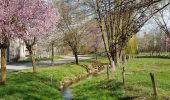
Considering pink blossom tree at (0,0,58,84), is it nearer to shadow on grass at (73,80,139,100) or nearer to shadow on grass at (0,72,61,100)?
shadow on grass at (0,72,61,100)

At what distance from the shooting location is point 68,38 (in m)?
56.3

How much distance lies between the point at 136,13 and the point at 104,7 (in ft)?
3.49

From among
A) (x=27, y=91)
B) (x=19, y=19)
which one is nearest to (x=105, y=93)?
(x=27, y=91)

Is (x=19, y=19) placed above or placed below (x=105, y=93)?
above

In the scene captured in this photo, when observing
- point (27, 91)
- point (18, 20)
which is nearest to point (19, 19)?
point (18, 20)

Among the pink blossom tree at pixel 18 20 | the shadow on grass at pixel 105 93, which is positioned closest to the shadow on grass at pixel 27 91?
the pink blossom tree at pixel 18 20

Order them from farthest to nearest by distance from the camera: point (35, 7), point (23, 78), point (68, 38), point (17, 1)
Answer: point (68, 38)
point (23, 78)
point (35, 7)
point (17, 1)

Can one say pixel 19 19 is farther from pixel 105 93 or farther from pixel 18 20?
pixel 105 93

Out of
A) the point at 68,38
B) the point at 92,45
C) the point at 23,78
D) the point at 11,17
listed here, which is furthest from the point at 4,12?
the point at 92,45

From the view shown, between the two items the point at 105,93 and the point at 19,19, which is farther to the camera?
the point at 19,19

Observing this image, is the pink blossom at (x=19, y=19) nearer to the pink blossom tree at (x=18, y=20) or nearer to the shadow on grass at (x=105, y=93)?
the pink blossom tree at (x=18, y=20)

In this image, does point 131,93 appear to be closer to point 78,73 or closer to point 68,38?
point 78,73

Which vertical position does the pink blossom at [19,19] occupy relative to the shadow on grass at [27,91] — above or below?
above

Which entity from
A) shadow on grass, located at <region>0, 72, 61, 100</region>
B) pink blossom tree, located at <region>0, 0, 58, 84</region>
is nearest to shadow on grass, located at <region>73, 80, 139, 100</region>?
shadow on grass, located at <region>0, 72, 61, 100</region>
